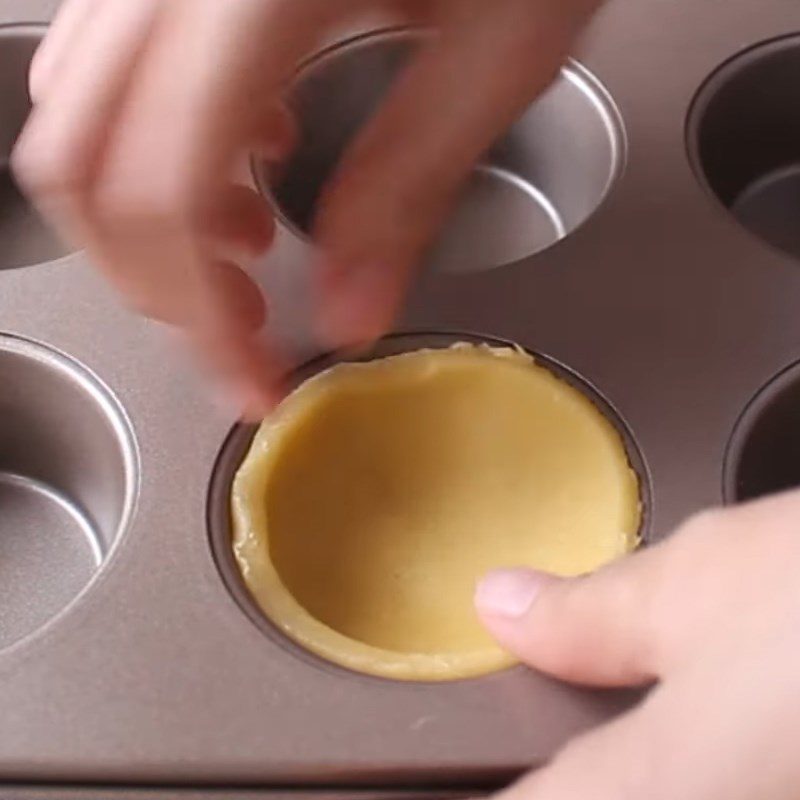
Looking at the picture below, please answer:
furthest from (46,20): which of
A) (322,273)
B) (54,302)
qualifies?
(322,273)

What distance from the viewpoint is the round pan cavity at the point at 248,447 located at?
0.67 m

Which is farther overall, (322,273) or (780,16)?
(780,16)

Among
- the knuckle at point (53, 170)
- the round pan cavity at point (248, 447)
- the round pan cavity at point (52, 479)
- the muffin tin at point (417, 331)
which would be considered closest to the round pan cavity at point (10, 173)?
the muffin tin at point (417, 331)

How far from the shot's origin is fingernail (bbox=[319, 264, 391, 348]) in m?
0.64

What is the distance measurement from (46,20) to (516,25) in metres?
0.43

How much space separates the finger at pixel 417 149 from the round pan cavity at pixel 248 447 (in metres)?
0.11

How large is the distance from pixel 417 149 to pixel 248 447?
191 mm

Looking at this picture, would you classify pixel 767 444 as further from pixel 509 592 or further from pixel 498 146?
pixel 498 146

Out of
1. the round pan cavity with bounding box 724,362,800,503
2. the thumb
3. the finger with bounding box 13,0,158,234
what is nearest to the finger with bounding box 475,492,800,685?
the thumb

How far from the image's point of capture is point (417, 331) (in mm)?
770

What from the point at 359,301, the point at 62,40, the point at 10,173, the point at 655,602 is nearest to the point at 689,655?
the point at 655,602

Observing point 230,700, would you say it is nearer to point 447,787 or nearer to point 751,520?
point 447,787

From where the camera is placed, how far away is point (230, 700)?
2.07ft

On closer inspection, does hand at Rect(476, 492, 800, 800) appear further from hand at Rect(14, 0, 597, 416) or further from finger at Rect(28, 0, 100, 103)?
finger at Rect(28, 0, 100, 103)
